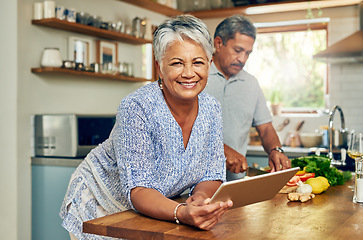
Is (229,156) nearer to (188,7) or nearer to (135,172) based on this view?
(135,172)

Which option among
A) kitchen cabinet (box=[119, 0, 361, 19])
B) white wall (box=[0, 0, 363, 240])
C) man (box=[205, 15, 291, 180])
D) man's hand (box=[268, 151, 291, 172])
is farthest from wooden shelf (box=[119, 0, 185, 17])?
man's hand (box=[268, 151, 291, 172])

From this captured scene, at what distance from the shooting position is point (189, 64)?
1.55 metres

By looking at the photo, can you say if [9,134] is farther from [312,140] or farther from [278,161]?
[312,140]

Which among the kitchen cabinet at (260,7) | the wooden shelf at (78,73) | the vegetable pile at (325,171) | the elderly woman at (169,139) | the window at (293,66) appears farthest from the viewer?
the window at (293,66)

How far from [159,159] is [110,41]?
3120 mm

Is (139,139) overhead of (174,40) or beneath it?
beneath

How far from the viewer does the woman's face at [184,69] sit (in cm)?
154

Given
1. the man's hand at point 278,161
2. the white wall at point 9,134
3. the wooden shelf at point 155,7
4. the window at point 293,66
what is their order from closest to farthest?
the man's hand at point 278,161, the white wall at point 9,134, the wooden shelf at point 155,7, the window at point 293,66

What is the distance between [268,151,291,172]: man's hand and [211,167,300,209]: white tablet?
803mm

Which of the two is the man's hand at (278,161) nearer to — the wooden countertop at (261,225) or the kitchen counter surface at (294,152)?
the wooden countertop at (261,225)

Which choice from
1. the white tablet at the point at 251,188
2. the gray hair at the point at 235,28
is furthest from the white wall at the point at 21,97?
the white tablet at the point at 251,188

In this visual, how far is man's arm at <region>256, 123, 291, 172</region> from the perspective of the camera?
2.41m

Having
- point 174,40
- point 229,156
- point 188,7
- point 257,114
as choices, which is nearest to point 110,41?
point 188,7

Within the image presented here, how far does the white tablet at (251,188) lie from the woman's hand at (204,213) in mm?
22
